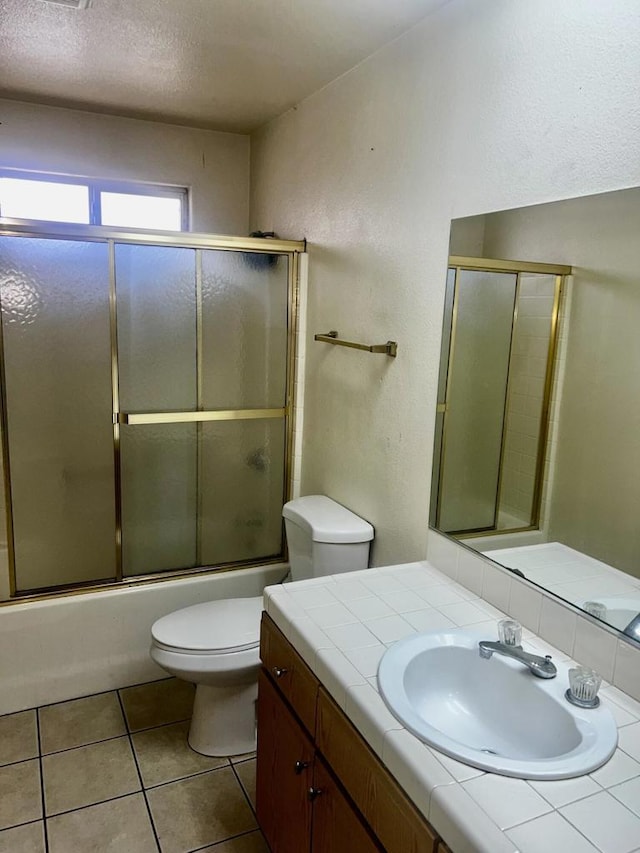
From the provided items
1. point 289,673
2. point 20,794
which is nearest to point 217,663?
point 289,673

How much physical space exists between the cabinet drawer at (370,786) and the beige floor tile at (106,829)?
2.90 ft

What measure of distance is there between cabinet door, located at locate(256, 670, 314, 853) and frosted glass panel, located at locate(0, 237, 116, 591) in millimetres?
1219

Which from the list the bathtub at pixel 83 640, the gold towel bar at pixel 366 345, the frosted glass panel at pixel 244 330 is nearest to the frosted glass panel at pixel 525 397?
the gold towel bar at pixel 366 345

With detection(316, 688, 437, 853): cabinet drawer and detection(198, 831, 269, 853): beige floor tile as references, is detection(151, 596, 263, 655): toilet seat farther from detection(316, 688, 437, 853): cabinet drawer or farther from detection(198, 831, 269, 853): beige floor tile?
detection(316, 688, 437, 853): cabinet drawer

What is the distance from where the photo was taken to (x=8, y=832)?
1.83 metres

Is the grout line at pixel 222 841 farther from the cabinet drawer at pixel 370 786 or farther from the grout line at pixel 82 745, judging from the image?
the cabinet drawer at pixel 370 786

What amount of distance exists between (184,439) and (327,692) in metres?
1.56

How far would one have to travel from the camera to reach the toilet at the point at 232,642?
2031 mm

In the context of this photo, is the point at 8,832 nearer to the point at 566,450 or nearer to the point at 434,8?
the point at 566,450

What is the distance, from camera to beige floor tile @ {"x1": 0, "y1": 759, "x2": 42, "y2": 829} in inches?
74.3

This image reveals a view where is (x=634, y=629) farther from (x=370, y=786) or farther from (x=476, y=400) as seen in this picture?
(x=476, y=400)

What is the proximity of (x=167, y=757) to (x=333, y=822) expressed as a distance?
3.69ft

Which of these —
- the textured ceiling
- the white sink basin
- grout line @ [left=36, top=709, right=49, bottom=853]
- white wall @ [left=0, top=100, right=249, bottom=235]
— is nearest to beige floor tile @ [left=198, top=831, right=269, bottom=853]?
grout line @ [left=36, top=709, right=49, bottom=853]

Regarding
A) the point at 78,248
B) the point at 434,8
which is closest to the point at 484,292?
the point at 434,8
